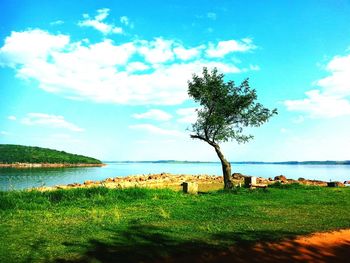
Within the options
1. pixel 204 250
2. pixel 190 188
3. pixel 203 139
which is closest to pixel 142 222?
pixel 204 250

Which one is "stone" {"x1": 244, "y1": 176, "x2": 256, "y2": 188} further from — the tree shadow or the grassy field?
the tree shadow

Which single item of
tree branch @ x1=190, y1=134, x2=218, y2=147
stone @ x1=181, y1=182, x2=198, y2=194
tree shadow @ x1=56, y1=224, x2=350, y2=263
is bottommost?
tree shadow @ x1=56, y1=224, x2=350, y2=263

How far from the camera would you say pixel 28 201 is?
64.2 feet

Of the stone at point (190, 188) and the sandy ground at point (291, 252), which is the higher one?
the stone at point (190, 188)

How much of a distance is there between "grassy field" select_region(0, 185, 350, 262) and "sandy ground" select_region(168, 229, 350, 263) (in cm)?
54

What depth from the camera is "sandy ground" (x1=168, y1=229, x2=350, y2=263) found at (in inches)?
383

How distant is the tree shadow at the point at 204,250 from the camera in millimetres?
9656

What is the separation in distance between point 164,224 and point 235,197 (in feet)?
32.0

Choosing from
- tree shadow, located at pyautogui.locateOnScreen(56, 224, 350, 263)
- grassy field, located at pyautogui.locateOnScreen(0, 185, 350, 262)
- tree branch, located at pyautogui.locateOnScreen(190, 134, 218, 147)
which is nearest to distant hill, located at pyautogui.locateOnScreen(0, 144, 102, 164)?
tree branch, located at pyautogui.locateOnScreen(190, 134, 218, 147)

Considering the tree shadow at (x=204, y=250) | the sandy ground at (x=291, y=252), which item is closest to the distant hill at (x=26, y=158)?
the tree shadow at (x=204, y=250)

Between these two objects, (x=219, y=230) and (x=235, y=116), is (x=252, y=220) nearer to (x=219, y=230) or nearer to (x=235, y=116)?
(x=219, y=230)

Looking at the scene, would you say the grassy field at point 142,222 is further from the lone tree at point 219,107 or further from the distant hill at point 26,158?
the distant hill at point 26,158

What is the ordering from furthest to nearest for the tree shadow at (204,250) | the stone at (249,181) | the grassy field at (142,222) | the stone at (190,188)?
the stone at (249,181)
the stone at (190,188)
the grassy field at (142,222)
the tree shadow at (204,250)

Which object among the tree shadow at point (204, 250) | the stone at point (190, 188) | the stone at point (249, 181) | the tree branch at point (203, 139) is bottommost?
the tree shadow at point (204, 250)
